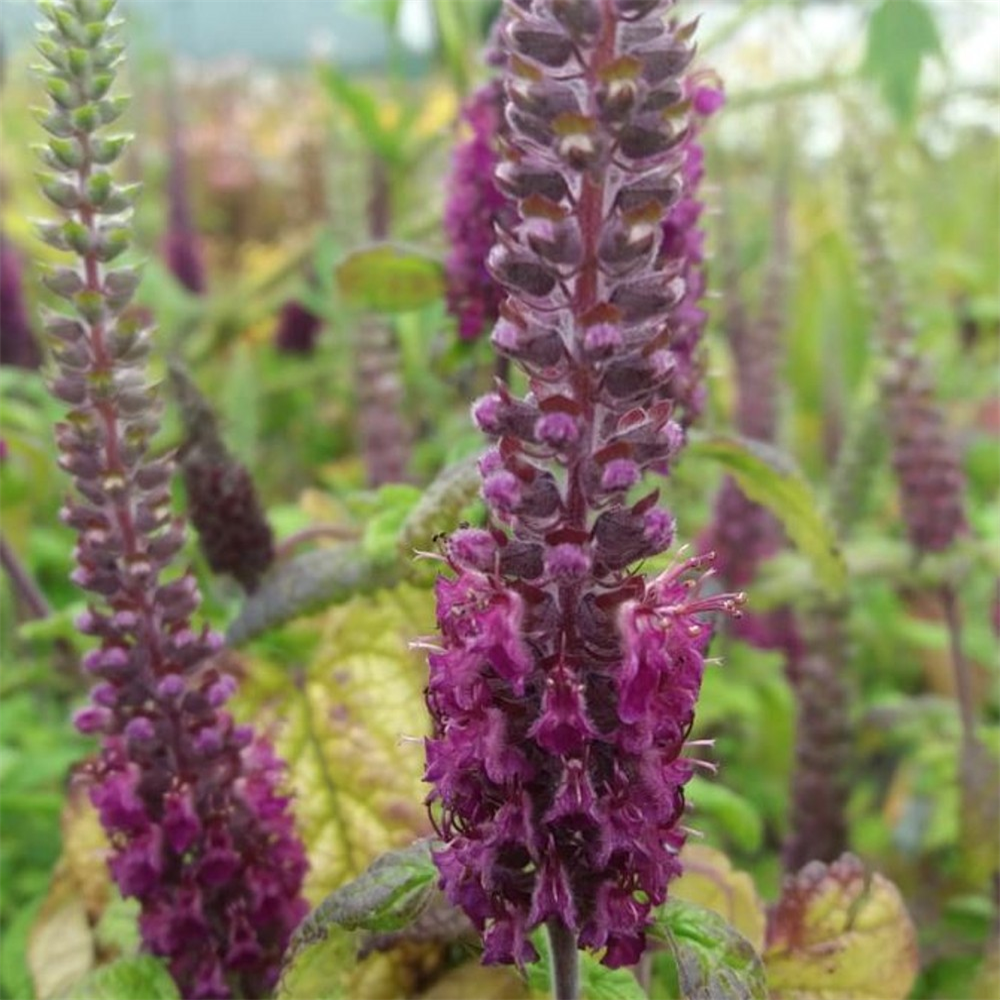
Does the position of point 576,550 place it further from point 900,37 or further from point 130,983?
point 900,37

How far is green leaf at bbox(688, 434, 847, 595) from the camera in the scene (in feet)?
4.98

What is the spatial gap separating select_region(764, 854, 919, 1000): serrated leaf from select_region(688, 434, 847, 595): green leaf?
1.21 feet

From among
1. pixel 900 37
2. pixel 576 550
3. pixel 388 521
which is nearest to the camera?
pixel 576 550

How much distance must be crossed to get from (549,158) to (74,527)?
0.52 meters

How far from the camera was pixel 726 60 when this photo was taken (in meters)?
5.24

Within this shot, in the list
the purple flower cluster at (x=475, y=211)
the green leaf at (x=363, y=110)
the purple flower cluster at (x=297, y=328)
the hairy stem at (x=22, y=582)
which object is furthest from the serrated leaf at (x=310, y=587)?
the purple flower cluster at (x=297, y=328)

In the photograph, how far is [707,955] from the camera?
3.34 feet

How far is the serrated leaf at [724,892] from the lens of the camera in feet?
4.53

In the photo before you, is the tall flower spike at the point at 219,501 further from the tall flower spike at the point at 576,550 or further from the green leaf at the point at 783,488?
the tall flower spike at the point at 576,550

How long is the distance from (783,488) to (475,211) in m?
0.45

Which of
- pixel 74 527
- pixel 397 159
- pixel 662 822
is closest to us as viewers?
pixel 662 822

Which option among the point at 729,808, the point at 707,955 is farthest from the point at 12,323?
the point at 707,955

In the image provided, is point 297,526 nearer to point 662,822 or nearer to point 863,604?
point 863,604

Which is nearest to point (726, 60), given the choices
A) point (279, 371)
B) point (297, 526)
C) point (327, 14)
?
point (279, 371)
